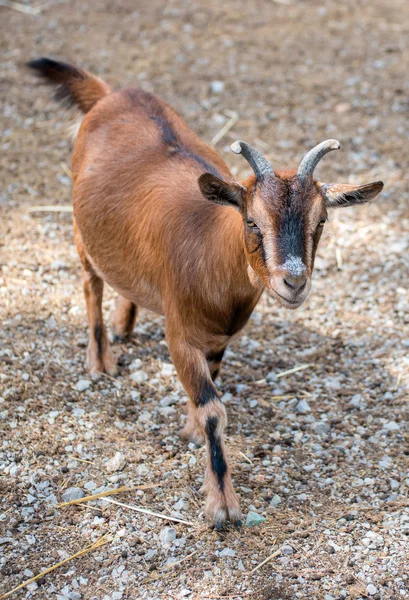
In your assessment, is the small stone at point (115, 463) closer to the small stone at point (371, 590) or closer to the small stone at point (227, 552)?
the small stone at point (227, 552)

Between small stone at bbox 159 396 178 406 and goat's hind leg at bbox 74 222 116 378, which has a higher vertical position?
goat's hind leg at bbox 74 222 116 378

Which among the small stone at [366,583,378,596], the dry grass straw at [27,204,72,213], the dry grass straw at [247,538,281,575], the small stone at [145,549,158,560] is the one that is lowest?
the dry grass straw at [27,204,72,213]

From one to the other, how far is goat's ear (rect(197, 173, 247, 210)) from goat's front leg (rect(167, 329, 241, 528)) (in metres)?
0.86

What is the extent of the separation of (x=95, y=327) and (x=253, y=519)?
185 centimetres

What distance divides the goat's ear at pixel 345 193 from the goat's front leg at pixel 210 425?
110 cm

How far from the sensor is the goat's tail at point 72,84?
5.86m

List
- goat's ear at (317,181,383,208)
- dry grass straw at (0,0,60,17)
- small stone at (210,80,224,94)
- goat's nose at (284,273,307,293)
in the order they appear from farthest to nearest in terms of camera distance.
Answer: dry grass straw at (0,0,60,17) → small stone at (210,80,224,94) → goat's ear at (317,181,383,208) → goat's nose at (284,273,307,293)

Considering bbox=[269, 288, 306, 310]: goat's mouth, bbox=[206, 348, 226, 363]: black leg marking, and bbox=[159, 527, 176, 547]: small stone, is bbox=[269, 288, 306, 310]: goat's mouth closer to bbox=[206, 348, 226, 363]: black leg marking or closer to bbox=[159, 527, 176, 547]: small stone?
bbox=[206, 348, 226, 363]: black leg marking

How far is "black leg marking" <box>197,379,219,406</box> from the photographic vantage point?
176 inches

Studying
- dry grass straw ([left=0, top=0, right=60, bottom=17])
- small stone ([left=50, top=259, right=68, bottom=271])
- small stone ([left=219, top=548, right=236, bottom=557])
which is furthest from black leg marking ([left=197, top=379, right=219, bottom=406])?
dry grass straw ([left=0, top=0, right=60, bottom=17])

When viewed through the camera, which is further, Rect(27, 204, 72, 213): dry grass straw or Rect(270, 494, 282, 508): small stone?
Rect(27, 204, 72, 213): dry grass straw

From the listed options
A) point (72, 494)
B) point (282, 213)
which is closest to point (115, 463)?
point (72, 494)

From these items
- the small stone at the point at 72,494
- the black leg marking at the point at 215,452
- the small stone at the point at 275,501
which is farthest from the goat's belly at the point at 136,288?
the small stone at the point at 275,501

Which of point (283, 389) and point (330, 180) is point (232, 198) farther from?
point (330, 180)
